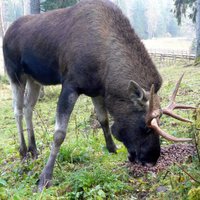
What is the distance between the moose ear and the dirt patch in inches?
30.8

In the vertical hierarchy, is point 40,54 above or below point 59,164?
above

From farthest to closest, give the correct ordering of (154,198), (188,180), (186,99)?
(186,99), (154,198), (188,180)

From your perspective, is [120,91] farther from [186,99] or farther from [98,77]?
[186,99]

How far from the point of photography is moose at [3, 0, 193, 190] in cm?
458

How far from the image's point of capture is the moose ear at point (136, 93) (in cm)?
441

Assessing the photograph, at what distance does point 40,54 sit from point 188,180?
9.97ft

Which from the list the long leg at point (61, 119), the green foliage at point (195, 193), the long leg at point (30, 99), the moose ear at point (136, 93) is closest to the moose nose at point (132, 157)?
the moose ear at point (136, 93)

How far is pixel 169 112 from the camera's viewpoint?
173 inches

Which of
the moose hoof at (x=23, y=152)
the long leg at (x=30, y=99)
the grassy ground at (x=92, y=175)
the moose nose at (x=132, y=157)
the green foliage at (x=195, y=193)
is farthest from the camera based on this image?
the long leg at (x=30, y=99)

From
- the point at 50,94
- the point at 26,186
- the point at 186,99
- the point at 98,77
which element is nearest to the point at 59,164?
the point at 26,186

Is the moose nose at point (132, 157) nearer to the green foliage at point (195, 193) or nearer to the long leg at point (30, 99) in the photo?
the green foliage at point (195, 193)

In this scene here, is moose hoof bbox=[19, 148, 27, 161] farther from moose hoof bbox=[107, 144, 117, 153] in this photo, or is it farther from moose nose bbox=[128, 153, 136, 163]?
moose nose bbox=[128, 153, 136, 163]

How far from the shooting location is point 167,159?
4.84 metres

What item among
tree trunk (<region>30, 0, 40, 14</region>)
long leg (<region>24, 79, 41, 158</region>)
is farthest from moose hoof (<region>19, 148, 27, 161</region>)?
tree trunk (<region>30, 0, 40, 14</region>)
